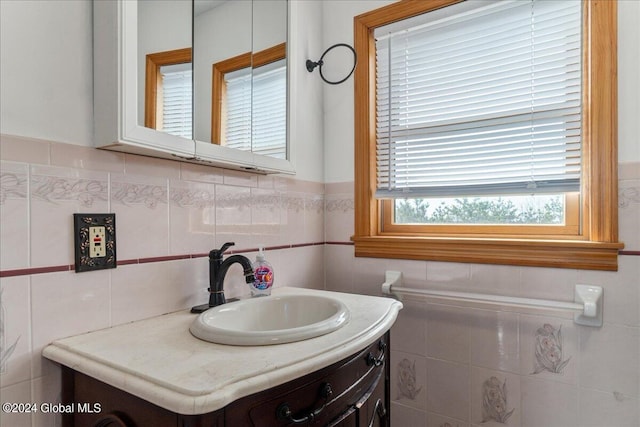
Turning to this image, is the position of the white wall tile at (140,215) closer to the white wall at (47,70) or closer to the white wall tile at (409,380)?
the white wall at (47,70)

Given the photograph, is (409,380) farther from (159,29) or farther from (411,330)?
(159,29)

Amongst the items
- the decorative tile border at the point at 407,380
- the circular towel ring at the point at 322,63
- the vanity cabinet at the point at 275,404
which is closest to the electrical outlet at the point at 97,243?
the vanity cabinet at the point at 275,404

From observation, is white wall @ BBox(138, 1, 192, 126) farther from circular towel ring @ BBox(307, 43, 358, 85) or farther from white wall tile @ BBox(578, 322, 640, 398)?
white wall tile @ BBox(578, 322, 640, 398)

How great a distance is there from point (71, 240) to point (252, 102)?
2.57ft

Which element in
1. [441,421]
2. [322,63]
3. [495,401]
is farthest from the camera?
[322,63]

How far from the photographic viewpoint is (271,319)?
1.28m

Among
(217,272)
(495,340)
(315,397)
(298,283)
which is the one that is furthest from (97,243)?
(495,340)

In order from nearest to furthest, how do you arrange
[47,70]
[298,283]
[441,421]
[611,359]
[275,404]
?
1. [275,404]
2. [47,70]
3. [611,359]
4. [441,421]
5. [298,283]

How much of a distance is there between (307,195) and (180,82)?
808 mm

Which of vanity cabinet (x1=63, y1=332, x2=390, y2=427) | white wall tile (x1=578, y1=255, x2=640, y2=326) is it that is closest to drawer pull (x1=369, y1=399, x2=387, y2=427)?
vanity cabinet (x1=63, y1=332, x2=390, y2=427)

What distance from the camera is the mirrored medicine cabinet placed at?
93 centimetres

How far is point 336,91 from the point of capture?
185cm

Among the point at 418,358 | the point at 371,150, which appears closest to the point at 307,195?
the point at 371,150

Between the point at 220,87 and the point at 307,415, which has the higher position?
the point at 220,87
